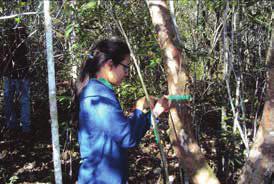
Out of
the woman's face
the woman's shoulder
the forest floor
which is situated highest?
the woman's face

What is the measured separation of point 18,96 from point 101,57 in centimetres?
371

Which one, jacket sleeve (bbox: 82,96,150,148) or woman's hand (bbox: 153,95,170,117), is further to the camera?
woman's hand (bbox: 153,95,170,117)

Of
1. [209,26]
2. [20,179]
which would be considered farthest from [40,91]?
[209,26]

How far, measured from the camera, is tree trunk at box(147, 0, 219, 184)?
1989 mm

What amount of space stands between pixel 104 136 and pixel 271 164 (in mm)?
933

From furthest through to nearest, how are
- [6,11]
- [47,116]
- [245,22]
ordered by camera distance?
[47,116], [6,11], [245,22]

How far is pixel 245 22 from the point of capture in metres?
2.96

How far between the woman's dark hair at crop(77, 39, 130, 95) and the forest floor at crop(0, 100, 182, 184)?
1567mm

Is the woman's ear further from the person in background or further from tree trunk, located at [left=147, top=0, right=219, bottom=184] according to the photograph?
the person in background

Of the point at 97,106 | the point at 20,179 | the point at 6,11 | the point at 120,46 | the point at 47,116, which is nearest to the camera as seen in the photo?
the point at 97,106

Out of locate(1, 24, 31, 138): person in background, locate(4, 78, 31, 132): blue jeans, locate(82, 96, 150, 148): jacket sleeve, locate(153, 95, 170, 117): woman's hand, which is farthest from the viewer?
locate(4, 78, 31, 132): blue jeans

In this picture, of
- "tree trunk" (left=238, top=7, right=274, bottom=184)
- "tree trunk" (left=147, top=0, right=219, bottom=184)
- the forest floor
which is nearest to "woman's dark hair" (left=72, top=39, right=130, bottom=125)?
"tree trunk" (left=147, top=0, right=219, bottom=184)

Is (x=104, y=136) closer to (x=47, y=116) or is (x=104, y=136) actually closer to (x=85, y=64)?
(x=85, y=64)

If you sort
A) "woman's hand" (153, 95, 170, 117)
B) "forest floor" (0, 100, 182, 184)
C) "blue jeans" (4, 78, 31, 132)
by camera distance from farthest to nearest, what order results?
"blue jeans" (4, 78, 31, 132)
"forest floor" (0, 100, 182, 184)
"woman's hand" (153, 95, 170, 117)
